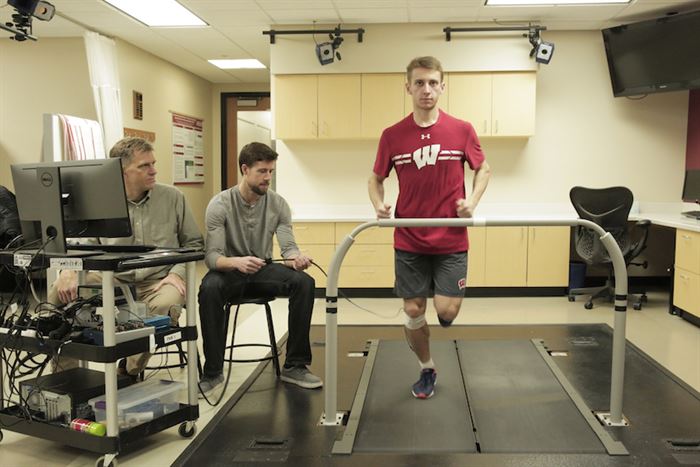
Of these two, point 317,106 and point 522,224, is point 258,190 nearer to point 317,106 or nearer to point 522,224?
point 522,224

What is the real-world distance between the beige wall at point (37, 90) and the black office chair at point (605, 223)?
15.7 feet

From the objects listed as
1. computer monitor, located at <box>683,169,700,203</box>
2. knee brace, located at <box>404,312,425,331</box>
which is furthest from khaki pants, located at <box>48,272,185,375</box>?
computer monitor, located at <box>683,169,700,203</box>

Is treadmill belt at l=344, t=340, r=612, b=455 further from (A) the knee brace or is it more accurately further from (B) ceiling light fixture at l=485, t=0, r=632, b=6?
(B) ceiling light fixture at l=485, t=0, r=632, b=6

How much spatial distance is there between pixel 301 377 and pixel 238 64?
213 inches

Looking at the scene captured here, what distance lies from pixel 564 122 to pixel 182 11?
3713 mm

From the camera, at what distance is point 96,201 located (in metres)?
2.40

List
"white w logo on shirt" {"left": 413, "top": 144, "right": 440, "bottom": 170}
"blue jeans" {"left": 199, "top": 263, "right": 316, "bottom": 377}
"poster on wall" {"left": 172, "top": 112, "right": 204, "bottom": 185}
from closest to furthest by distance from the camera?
"white w logo on shirt" {"left": 413, "top": 144, "right": 440, "bottom": 170}
"blue jeans" {"left": 199, "top": 263, "right": 316, "bottom": 377}
"poster on wall" {"left": 172, "top": 112, "right": 204, "bottom": 185}

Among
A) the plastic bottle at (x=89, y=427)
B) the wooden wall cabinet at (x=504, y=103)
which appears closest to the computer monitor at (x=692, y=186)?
the wooden wall cabinet at (x=504, y=103)

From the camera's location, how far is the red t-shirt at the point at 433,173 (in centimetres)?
271

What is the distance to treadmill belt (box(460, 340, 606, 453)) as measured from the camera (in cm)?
236

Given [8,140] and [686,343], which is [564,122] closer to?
[686,343]

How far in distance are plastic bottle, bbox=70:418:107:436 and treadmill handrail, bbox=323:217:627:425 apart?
2.90 feet

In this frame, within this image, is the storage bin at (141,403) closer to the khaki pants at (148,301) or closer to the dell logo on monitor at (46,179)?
the khaki pants at (148,301)

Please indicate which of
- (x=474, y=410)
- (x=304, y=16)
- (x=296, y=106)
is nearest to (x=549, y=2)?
(x=304, y=16)
